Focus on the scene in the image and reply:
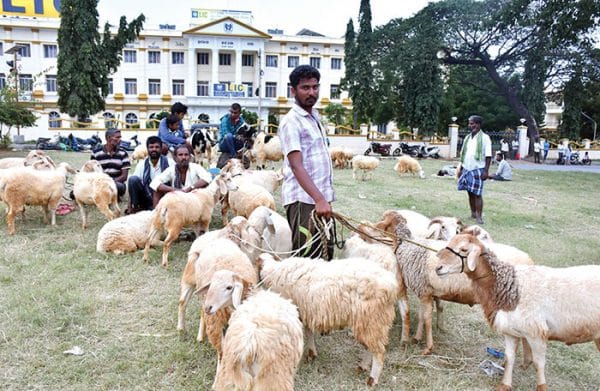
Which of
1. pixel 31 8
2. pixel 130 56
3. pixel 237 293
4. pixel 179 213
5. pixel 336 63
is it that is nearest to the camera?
pixel 237 293

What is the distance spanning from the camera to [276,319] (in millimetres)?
2836

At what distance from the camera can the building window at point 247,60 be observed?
51250mm

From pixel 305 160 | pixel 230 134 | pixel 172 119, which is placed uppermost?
pixel 172 119

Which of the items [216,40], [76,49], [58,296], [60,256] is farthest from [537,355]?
[216,40]

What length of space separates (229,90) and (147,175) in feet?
137

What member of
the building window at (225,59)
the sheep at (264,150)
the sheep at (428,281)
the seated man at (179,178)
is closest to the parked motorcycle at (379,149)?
the sheep at (264,150)

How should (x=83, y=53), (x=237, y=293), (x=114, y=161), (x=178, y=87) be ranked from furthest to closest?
(x=178, y=87)
(x=83, y=53)
(x=114, y=161)
(x=237, y=293)

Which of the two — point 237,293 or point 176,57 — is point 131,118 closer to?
point 176,57

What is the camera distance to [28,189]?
6883 mm

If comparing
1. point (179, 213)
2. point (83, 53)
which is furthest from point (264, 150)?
point (83, 53)

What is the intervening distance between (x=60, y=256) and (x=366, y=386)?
4.63m

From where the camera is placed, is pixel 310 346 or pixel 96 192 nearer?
pixel 310 346

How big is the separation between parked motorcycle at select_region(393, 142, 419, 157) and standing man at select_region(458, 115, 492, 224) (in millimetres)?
19574

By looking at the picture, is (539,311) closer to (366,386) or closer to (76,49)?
(366,386)
